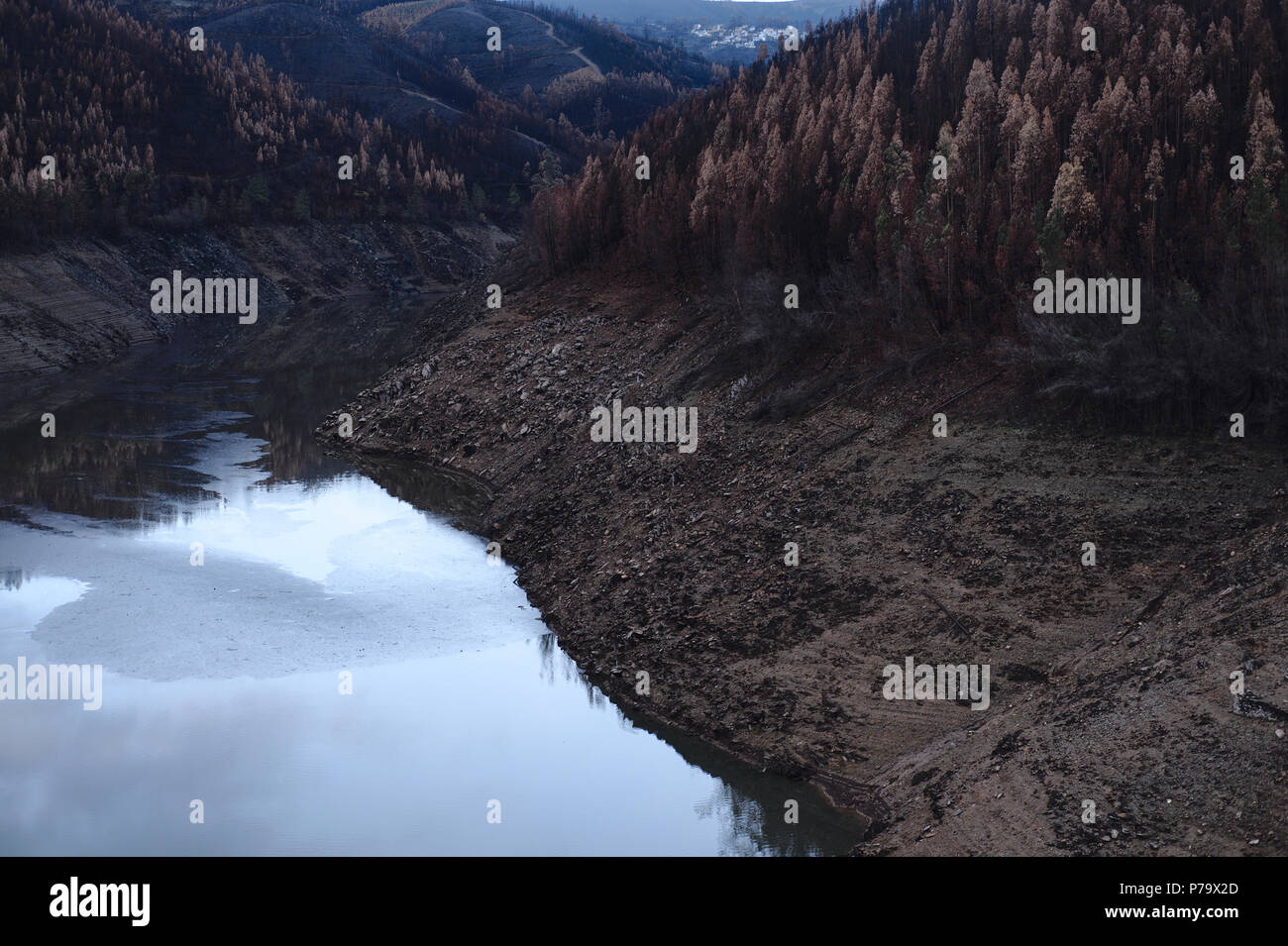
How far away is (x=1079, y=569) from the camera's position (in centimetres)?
2205

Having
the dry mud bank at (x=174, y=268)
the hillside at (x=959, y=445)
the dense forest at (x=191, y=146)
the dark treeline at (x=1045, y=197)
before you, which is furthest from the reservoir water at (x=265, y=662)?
the dense forest at (x=191, y=146)

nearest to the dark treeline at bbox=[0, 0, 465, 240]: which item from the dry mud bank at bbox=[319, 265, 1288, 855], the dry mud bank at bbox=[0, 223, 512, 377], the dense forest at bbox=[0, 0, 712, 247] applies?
the dense forest at bbox=[0, 0, 712, 247]

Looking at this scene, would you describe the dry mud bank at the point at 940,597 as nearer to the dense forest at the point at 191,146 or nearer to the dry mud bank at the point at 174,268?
the dry mud bank at the point at 174,268

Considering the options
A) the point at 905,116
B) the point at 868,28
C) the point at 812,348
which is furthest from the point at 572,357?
the point at 868,28

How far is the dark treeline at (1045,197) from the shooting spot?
26094 millimetres

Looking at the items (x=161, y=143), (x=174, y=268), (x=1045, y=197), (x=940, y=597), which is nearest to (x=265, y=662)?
(x=940, y=597)

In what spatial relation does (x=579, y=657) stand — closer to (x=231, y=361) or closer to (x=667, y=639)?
(x=667, y=639)

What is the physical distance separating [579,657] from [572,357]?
21301 mm

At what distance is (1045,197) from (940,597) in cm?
1597

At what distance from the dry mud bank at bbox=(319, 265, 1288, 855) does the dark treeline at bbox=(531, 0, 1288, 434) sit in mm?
1943

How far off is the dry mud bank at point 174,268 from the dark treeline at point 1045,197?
35917 millimetres

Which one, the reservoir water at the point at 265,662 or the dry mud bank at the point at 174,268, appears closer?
the reservoir water at the point at 265,662

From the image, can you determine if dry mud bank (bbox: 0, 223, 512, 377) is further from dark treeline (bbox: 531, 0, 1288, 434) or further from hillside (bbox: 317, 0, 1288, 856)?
dark treeline (bbox: 531, 0, 1288, 434)

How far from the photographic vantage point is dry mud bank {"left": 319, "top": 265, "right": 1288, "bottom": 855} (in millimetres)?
15727
